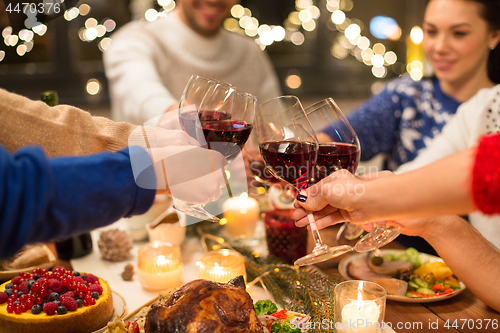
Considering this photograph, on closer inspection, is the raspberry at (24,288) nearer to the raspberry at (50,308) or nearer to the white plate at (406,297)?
the raspberry at (50,308)

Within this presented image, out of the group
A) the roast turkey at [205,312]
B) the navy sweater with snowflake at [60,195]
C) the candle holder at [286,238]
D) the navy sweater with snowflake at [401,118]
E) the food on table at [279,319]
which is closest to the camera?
the navy sweater with snowflake at [60,195]

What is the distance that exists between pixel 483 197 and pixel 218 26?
185 centimetres

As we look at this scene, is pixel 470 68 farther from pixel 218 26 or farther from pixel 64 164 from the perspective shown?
pixel 64 164

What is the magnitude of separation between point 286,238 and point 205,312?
49cm

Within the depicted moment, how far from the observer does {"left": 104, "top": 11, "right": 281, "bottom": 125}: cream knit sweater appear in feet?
5.82

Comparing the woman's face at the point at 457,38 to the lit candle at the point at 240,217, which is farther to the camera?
the woman's face at the point at 457,38

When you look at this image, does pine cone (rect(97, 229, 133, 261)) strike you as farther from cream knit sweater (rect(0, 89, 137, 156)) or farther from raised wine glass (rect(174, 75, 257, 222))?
raised wine glass (rect(174, 75, 257, 222))

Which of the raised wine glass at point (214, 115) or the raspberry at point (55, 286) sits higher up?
the raised wine glass at point (214, 115)

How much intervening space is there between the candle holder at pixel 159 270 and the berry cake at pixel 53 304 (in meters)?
0.13

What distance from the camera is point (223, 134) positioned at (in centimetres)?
78

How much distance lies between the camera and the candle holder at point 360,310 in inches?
30.3

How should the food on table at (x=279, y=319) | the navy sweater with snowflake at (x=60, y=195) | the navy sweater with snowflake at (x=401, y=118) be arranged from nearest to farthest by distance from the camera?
the navy sweater with snowflake at (x=60, y=195)
the food on table at (x=279, y=319)
the navy sweater with snowflake at (x=401, y=118)

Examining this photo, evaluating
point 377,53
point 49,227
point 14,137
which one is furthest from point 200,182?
point 377,53

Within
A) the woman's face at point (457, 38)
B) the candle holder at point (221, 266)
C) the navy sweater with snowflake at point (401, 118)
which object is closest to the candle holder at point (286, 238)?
the candle holder at point (221, 266)
